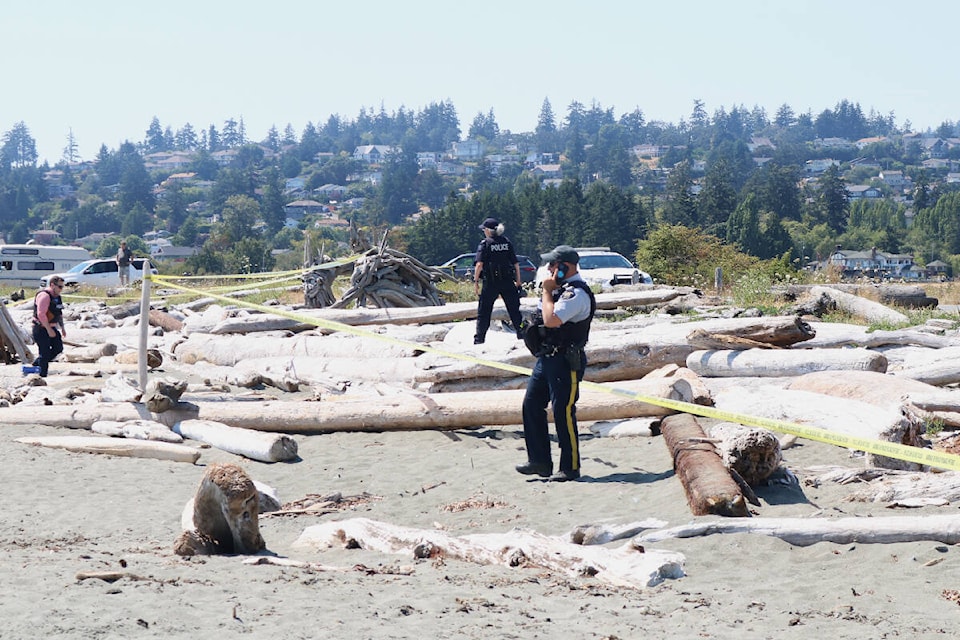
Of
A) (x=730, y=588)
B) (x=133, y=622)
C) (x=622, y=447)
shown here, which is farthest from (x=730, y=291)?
(x=133, y=622)

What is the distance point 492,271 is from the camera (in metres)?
13.6

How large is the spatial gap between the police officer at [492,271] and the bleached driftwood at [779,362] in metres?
2.85

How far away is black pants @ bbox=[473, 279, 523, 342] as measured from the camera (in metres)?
13.3

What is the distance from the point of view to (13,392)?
12.6m

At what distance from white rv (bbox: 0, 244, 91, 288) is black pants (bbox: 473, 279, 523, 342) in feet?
124

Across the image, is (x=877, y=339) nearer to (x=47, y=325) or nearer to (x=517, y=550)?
(x=517, y=550)

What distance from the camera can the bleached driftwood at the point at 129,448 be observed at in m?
9.74

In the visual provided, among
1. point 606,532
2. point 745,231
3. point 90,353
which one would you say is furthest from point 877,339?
point 745,231

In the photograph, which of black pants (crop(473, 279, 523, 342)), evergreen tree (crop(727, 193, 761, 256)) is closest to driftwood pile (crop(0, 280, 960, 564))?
black pants (crop(473, 279, 523, 342))

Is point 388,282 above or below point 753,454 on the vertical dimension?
above

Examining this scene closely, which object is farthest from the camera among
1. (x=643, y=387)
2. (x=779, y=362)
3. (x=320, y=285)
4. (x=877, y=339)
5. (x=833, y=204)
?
(x=833, y=204)

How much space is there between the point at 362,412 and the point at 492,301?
3.33m

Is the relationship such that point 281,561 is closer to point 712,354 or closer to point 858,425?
point 858,425

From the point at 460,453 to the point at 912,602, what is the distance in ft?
16.8
